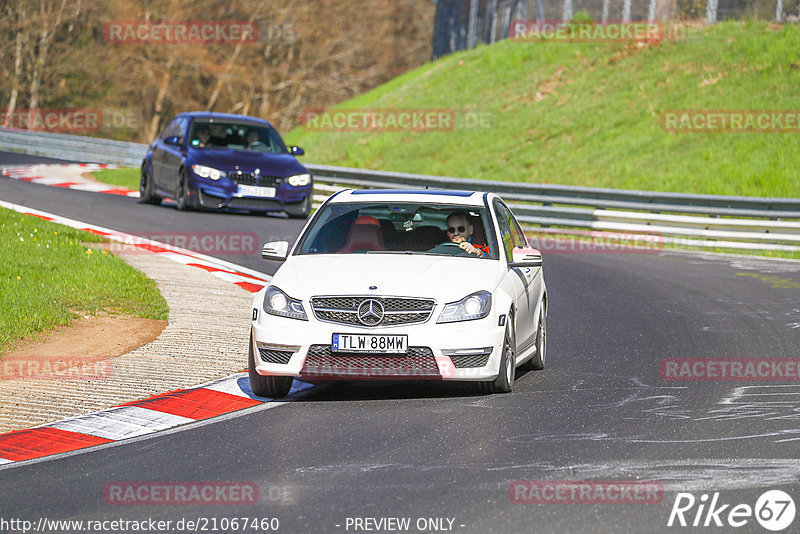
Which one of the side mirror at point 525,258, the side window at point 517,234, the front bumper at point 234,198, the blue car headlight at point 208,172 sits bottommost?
the front bumper at point 234,198

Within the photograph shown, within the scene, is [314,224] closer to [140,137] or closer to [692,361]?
[692,361]

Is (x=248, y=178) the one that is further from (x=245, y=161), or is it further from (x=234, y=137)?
(x=234, y=137)

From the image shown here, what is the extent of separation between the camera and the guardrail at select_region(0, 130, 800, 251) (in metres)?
22.0

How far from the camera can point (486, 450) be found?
22.9 feet

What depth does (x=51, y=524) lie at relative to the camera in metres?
5.52

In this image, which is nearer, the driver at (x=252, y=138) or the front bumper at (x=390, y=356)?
the front bumper at (x=390, y=356)

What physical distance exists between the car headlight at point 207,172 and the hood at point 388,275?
12.2 metres

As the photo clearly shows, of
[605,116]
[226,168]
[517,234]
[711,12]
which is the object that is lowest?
[605,116]

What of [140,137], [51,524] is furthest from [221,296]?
[140,137]

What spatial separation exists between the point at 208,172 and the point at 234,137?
5.35 ft

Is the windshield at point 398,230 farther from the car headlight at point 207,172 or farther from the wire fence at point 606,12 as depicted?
the wire fence at point 606,12

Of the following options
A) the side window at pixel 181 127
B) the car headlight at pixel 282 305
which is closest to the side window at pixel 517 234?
the car headlight at pixel 282 305

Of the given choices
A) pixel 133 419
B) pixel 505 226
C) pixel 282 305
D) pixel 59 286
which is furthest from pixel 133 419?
pixel 59 286

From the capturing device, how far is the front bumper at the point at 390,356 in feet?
27.2
